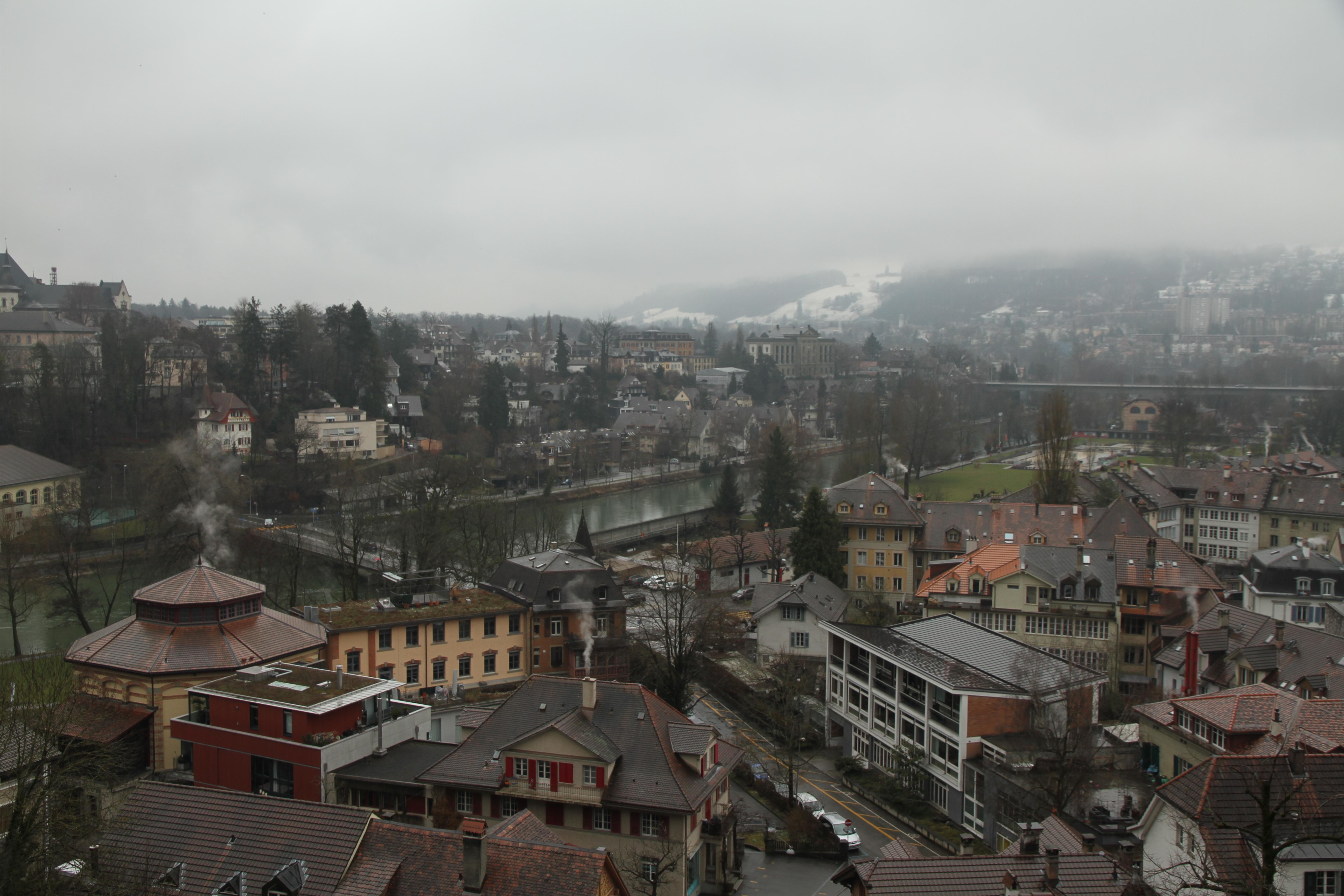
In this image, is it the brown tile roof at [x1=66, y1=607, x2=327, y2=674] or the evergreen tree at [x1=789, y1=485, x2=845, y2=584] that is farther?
the evergreen tree at [x1=789, y1=485, x2=845, y2=584]

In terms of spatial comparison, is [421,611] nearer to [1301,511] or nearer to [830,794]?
[830,794]

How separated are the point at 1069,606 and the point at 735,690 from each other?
21.9ft

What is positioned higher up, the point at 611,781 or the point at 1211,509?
the point at 1211,509

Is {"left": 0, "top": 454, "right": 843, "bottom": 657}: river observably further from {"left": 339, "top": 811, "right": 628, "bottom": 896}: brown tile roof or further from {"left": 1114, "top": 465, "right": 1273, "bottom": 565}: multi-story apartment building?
{"left": 339, "top": 811, "right": 628, "bottom": 896}: brown tile roof

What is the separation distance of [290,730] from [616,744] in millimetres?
3989

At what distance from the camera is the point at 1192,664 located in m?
17.7

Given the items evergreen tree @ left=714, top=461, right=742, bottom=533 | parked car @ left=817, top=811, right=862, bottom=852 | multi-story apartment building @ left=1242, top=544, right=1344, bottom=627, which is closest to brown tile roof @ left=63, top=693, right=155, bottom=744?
parked car @ left=817, top=811, right=862, bottom=852

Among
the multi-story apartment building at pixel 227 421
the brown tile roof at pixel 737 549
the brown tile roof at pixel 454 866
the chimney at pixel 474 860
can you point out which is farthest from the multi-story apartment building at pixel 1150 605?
the multi-story apartment building at pixel 227 421

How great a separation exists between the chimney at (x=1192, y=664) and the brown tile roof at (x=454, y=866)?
1251 cm

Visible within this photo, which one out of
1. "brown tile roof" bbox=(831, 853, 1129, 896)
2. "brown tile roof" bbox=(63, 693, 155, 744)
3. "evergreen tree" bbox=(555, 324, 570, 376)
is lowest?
"brown tile roof" bbox=(63, 693, 155, 744)

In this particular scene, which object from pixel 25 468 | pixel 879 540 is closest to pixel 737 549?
pixel 879 540

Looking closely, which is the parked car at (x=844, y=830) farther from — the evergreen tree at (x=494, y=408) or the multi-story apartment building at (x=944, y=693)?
the evergreen tree at (x=494, y=408)

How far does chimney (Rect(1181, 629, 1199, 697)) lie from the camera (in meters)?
17.6

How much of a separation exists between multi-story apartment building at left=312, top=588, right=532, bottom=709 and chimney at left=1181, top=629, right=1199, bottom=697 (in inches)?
441
